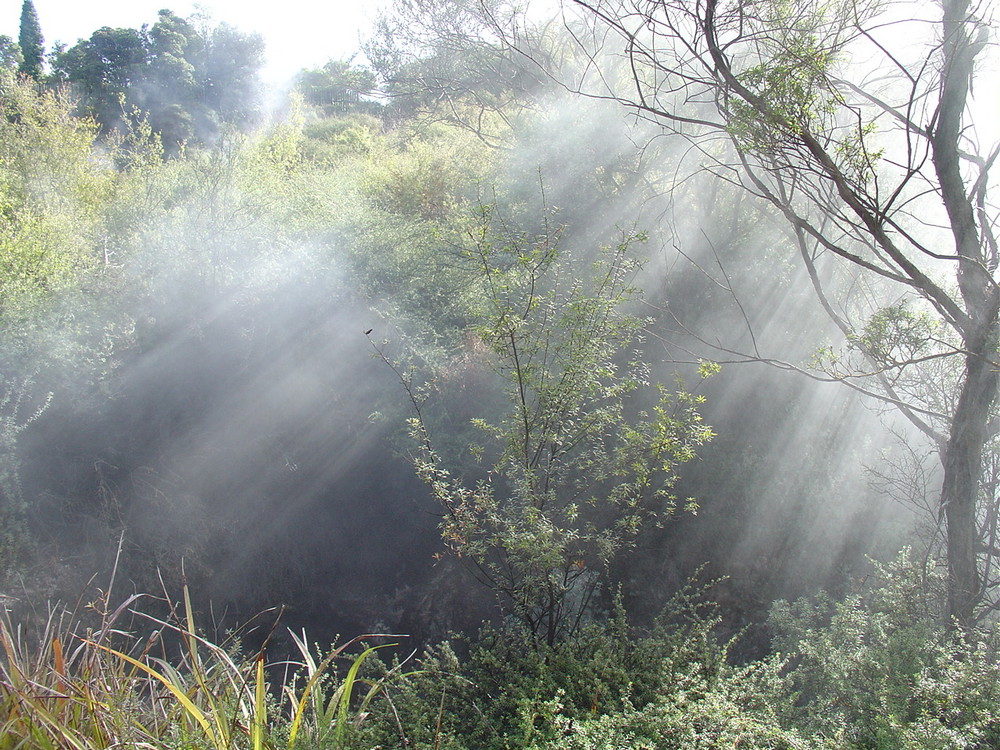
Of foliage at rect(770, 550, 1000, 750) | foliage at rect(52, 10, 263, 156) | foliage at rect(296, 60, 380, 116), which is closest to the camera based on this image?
foliage at rect(770, 550, 1000, 750)

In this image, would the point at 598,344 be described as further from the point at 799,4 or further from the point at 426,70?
the point at 426,70

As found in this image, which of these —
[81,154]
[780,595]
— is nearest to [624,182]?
[780,595]

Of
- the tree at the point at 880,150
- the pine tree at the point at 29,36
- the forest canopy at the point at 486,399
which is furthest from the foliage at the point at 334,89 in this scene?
the tree at the point at 880,150

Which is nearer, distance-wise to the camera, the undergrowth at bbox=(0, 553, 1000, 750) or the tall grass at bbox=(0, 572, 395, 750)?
the tall grass at bbox=(0, 572, 395, 750)

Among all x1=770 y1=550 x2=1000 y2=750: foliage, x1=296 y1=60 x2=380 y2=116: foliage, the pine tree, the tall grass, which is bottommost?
the tall grass

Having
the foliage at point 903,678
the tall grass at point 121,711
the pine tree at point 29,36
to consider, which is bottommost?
the tall grass at point 121,711

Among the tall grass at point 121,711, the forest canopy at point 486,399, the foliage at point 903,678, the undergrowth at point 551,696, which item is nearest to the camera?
the tall grass at point 121,711

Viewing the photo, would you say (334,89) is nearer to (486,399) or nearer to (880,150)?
(486,399)

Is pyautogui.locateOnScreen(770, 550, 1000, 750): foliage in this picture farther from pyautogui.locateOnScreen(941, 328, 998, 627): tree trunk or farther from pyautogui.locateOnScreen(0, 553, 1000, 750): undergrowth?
pyautogui.locateOnScreen(941, 328, 998, 627): tree trunk

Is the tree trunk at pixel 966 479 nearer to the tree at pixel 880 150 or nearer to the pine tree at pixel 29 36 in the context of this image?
the tree at pixel 880 150

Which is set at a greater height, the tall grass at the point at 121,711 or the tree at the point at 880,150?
the tree at the point at 880,150

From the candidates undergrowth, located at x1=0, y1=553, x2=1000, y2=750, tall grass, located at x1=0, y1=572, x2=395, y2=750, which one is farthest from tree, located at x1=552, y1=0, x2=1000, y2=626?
tall grass, located at x1=0, y1=572, x2=395, y2=750

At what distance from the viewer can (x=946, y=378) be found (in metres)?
4.34

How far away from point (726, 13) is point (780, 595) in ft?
15.8
